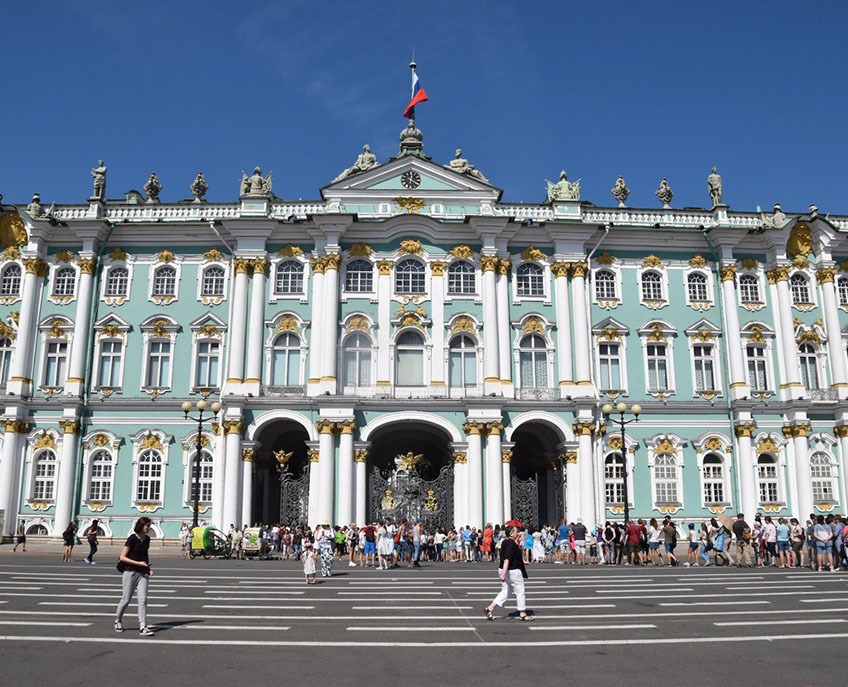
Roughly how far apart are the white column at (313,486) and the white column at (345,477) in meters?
1.05

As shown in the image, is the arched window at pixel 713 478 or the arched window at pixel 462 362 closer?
the arched window at pixel 713 478

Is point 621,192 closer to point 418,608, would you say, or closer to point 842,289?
point 842,289

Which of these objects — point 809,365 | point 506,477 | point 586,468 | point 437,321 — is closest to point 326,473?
point 506,477

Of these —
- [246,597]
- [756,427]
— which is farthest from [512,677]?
[756,427]

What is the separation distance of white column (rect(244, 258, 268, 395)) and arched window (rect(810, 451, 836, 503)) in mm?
28632

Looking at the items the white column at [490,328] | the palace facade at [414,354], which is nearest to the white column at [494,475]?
the palace facade at [414,354]

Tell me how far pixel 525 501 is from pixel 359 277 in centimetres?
1426

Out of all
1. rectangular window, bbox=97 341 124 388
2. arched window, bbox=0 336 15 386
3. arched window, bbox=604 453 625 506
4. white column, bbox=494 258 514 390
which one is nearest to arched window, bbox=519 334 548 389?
white column, bbox=494 258 514 390

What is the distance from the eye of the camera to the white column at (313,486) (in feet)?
127

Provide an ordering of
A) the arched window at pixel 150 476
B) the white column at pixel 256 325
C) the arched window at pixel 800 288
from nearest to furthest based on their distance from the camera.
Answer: the arched window at pixel 150 476 < the white column at pixel 256 325 < the arched window at pixel 800 288

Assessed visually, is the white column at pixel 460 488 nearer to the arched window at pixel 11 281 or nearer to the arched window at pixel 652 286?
the arched window at pixel 652 286

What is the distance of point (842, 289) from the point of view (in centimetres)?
4441

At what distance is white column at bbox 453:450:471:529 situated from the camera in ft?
127

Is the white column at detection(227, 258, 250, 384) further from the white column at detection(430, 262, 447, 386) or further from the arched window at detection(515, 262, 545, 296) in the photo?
the arched window at detection(515, 262, 545, 296)
